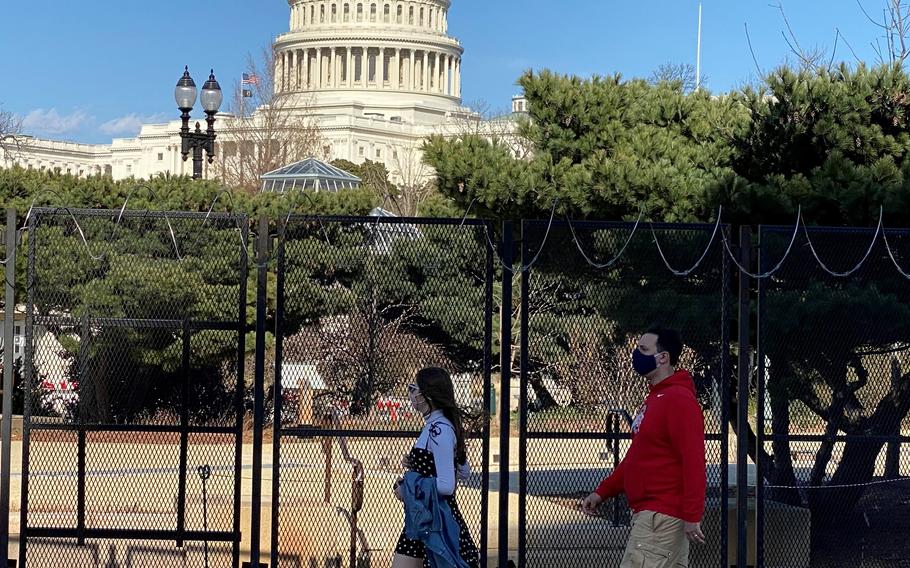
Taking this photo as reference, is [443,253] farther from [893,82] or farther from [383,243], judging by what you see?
[893,82]

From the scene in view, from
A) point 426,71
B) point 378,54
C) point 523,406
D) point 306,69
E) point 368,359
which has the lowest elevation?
point 523,406

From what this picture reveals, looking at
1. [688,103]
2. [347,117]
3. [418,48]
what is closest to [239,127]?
[688,103]

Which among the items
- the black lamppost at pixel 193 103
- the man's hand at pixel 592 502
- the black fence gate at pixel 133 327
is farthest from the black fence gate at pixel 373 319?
the black lamppost at pixel 193 103

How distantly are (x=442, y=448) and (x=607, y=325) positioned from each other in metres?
2.27

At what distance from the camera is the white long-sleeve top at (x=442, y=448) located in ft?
21.7

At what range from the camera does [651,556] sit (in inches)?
257

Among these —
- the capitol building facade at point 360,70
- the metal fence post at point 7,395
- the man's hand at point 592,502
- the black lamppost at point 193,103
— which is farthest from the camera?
the capitol building facade at point 360,70

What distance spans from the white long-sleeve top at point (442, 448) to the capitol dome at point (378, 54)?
412ft

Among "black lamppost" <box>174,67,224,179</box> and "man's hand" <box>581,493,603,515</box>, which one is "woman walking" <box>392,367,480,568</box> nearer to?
"man's hand" <box>581,493,603,515</box>

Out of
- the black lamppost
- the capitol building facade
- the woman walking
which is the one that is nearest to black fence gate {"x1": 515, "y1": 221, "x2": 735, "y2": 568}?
the woman walking

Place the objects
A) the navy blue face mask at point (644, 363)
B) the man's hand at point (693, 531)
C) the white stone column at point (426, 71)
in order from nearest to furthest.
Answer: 1. the man's hand at point (693, 531)
2. the navy blue face mask at point (644, 363)
3. the white stone column at point (426, 71)

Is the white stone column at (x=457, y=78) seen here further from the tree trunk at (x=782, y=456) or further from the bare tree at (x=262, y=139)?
the tree trunk at (x=782, y=456)

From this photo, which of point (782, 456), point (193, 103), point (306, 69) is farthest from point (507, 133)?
point (306, 69)

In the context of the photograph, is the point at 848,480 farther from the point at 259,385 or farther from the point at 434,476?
the point at 259,385
